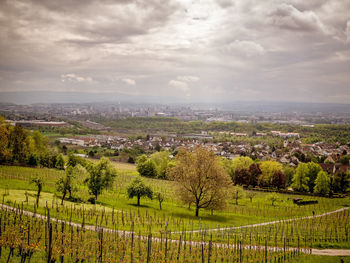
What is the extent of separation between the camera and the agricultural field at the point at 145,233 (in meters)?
13.9

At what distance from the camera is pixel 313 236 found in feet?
76.8

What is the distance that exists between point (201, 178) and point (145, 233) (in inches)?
449

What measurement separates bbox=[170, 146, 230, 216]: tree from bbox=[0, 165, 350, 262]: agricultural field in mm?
1948

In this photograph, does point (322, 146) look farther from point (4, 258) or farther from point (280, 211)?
point (4, 258)

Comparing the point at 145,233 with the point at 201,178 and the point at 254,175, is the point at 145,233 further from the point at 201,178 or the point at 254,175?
the point at 254,175

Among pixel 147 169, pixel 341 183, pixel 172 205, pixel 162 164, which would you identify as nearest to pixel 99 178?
pixel 172 205

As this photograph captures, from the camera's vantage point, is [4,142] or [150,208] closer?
[150,208]

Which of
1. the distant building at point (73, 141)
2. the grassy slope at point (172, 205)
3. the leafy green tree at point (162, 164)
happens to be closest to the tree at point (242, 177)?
the grassy slope at point (172, 205)

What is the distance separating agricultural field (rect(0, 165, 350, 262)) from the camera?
13919 mm

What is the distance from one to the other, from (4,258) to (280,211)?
37.5 metres

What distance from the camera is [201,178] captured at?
98.0ft

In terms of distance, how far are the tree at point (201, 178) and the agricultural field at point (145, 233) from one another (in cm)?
195

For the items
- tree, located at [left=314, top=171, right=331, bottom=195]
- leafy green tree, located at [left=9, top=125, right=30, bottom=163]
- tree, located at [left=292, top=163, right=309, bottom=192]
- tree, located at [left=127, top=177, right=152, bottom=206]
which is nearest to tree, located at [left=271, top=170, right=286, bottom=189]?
tree, located at [left=292, top=163, right=309, bottom=192]

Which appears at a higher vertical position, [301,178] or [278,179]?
[301,178]
